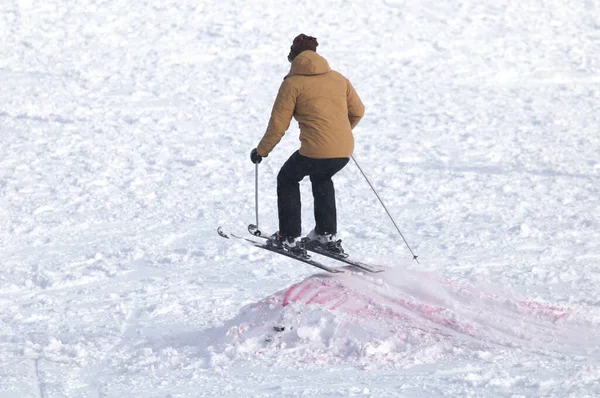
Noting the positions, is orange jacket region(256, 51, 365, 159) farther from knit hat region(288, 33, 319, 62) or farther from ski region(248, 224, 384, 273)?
ski region(248, 224, 384, 273)

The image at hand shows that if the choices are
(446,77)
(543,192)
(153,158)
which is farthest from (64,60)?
(543,192)

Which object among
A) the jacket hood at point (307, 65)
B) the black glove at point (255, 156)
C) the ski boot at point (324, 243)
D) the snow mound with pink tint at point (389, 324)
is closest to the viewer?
the snow mound with pink tint at point (389, 324)

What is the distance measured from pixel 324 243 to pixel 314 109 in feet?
3.71

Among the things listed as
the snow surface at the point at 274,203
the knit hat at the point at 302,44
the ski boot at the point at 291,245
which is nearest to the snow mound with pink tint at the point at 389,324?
the snow surface at the point at 274,203

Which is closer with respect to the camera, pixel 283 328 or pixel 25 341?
pixel 283 328

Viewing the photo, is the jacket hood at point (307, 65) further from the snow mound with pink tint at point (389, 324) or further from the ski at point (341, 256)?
the snow mound with pink tint at point (389, 324)

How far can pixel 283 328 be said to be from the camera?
22.0ft

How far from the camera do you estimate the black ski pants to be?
6.72 m

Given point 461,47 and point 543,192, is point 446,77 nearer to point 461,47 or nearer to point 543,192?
point 461,47

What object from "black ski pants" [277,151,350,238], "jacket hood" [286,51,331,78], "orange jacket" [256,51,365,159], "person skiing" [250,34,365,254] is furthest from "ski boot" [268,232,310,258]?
"jacket hood" [286,51,331,78]

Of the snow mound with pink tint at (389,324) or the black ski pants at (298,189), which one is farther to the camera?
the black ski pants at (298,189)

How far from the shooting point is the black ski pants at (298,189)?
22.1 ft

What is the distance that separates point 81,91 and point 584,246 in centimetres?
880

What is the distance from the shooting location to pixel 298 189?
6961 millimetres
